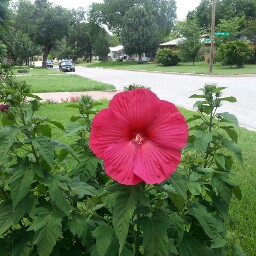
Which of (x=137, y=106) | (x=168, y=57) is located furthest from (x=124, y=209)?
(x=168, y=57)

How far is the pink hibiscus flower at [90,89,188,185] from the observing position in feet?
3.40

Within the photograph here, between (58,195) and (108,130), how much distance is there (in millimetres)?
471

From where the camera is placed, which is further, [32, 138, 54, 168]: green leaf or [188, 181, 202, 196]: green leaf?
[188, 181, 202, 196]: green leaf

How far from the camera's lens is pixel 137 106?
107cm

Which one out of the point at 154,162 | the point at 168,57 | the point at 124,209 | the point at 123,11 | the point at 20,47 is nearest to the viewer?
the point at 154,162

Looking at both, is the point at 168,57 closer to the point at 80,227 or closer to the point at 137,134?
the point at 80,227

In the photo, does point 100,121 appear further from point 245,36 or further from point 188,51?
point 245,36

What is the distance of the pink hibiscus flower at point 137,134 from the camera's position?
104 centimetres

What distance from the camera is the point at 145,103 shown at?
3.52 feet

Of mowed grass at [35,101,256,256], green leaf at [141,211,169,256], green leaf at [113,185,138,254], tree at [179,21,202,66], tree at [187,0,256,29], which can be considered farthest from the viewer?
tree at [187,0,256,29]

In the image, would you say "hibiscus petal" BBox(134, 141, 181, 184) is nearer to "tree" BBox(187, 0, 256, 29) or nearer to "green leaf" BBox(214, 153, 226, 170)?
"green leaf" BBox(214, 153, 226, 170)

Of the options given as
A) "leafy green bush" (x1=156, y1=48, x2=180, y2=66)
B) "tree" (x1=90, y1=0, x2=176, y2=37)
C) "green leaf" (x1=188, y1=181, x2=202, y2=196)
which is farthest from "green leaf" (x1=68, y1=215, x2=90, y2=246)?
"tree" (x1=90, y1=0, x2=176, y2=37)

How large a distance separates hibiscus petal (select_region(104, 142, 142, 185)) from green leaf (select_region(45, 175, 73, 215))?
0.45 meters

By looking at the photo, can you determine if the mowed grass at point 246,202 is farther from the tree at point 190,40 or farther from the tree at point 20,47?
the tree at point 20,47
